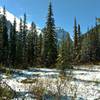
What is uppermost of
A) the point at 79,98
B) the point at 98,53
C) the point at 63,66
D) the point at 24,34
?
the point at 24,34

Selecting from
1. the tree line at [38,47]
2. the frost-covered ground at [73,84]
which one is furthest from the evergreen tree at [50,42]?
the frost-covered ground at [73,84]

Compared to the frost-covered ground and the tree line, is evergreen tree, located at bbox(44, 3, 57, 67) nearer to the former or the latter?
the tree line

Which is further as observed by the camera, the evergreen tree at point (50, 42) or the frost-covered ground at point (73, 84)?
the evergreen tree at point (50, 42)

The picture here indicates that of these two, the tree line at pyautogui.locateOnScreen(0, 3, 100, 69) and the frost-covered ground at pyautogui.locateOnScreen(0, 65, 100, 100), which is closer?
the frost-covered ground at pyautogui.locateOnScreen(0, 65, 100, 100)

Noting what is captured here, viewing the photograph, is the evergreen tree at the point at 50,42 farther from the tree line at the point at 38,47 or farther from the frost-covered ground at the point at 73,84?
the frost-covered ground at the point at 73,84

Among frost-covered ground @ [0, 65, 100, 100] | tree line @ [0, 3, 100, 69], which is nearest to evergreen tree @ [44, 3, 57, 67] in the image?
tree line @ [0, 3, 100, 69]

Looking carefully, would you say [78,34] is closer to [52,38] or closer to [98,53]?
[98,53]

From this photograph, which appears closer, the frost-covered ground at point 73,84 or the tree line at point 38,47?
the frost-covered ground at point 73,84

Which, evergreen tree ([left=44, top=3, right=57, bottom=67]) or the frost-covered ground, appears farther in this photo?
evergreen tree ([left=44, top=3, right=57, bottom=67])

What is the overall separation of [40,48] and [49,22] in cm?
2109

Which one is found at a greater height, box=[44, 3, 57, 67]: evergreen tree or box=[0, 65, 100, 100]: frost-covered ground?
box=[44, 3, 57, 67]: evergreen tree

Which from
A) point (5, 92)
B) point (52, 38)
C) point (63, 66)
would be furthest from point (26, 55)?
point (5, 92)

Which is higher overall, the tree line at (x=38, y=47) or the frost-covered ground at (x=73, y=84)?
the tree line at (x=38, y=47)

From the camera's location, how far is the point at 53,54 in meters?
48.2
